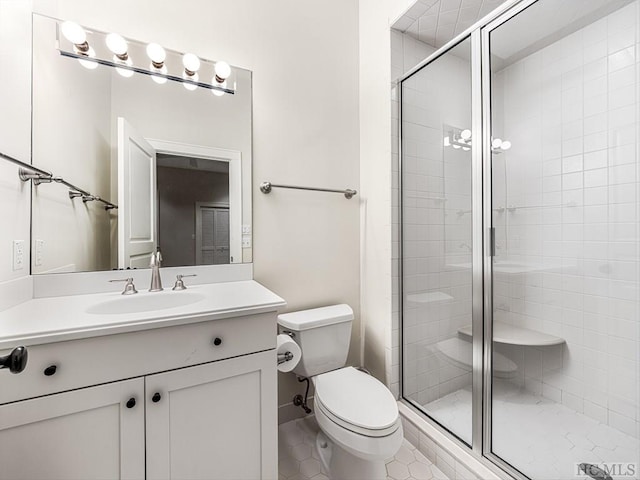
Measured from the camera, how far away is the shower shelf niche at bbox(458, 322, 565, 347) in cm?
130

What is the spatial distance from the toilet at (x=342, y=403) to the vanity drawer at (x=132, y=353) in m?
0.41

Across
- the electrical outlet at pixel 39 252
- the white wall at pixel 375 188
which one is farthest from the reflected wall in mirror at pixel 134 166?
the white wall at pixel 375 188

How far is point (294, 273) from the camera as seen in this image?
5.49ft

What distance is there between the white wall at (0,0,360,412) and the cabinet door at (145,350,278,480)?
606 mm

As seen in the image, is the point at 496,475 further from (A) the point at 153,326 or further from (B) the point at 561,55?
(B) the point at 561,55

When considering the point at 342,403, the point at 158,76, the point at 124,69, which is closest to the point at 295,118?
the point at 158,76

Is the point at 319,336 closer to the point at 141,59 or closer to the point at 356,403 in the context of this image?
the point at 356,403

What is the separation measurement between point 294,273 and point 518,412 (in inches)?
48.2

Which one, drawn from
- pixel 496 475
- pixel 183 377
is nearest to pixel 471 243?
pixel 496 475

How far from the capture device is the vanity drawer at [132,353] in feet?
2.49

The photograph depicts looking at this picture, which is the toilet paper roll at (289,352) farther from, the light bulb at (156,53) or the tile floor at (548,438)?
the light bulb at (156,53)

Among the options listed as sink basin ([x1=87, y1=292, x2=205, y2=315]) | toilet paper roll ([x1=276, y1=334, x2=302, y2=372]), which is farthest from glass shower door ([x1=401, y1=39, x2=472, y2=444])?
sink basin ([x1=87, y1=292, x2=205, y2=315])

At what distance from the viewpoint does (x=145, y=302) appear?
121cm

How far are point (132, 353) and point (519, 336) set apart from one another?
1.52m
